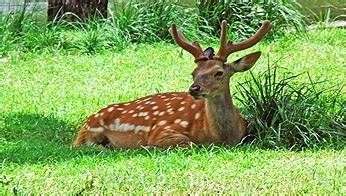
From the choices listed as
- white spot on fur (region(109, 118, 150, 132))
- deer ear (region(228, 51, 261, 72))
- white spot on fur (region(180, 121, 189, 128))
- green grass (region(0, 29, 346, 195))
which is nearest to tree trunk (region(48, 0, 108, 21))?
green grass (region(0, 29, 346, 195))

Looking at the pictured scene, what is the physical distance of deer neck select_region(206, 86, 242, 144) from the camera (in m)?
8.25

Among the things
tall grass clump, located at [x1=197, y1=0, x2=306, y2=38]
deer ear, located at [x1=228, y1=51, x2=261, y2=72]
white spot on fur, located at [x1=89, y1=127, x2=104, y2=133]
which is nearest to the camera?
deer ear, located at [x1=228, y1=51, x2=261, y2=72]

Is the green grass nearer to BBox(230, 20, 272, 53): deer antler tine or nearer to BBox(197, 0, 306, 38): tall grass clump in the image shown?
BBox(197, 0, 306, 38): tall grass clump

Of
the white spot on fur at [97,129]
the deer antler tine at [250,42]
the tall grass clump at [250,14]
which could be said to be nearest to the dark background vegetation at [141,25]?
the tall grass clump at [250,14]

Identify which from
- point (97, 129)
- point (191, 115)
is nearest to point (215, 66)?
point (191, 115)

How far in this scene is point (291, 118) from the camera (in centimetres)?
852

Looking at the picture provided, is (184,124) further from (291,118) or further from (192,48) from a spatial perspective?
(291,118)

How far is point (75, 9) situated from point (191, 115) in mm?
6565

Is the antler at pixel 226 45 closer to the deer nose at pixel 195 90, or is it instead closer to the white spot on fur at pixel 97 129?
the deer nose at pixel 195 90

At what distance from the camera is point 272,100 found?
875 cm

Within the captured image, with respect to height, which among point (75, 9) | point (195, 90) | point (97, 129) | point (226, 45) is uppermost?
point (226, 45)

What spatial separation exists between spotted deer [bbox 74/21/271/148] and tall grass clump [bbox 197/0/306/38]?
5.27 metres

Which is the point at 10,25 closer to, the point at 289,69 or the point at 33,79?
the point at 33,79

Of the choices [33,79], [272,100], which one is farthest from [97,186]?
[33,79]
